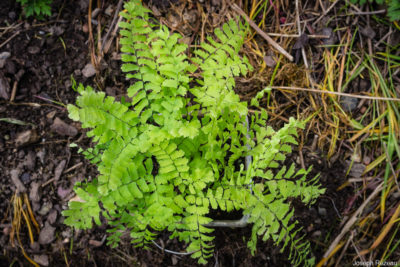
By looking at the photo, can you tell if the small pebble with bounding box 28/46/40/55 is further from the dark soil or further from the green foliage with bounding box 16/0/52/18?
the green foliage with bounding box 16/0/52/18

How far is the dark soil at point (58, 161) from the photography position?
2.27 metres

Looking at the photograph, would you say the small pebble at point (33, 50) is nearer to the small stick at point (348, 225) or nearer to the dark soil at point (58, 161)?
the dark soil at point (58, 161)

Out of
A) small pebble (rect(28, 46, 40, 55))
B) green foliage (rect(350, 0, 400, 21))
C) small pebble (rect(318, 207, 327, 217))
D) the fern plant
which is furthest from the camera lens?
small pebble (rect(28, 46, 40, 55))

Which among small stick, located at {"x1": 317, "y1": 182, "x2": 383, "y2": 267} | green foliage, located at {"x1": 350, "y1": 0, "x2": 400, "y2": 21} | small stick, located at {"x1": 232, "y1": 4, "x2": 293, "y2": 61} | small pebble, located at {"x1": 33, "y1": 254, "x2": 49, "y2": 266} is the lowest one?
small pebble, located at {"x1": 33, "y1": 254, "x2": 49, "y2": 266}

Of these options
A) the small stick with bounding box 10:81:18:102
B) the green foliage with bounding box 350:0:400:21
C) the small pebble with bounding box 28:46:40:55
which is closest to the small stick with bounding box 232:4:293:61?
the green foliage with bounding box 350:0:400:21

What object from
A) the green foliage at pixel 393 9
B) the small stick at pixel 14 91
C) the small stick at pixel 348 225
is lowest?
the small stick at pixel 348 225

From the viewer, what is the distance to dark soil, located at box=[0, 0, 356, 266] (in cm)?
227

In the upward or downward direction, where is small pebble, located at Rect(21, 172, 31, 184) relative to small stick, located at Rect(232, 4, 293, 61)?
downward

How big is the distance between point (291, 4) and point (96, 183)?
1.87 metres

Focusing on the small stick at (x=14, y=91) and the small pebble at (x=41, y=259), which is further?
the small stick at (x=14, y=91)

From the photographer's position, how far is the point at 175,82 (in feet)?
5.16

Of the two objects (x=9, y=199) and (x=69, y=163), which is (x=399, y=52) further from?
(x=9, y=199)

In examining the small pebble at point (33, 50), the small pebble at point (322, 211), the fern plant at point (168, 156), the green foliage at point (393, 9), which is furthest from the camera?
the small pebble at point (33, 50)

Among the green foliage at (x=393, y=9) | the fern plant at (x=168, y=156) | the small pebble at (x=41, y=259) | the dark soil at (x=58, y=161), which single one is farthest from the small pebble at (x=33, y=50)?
the green foliage at (x=393, y=9)
